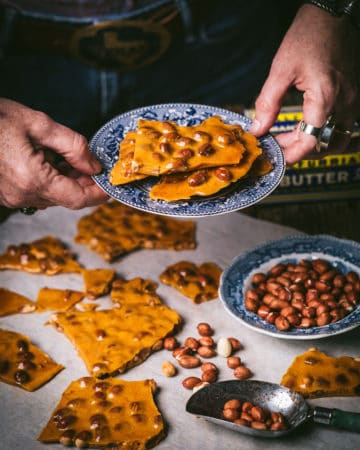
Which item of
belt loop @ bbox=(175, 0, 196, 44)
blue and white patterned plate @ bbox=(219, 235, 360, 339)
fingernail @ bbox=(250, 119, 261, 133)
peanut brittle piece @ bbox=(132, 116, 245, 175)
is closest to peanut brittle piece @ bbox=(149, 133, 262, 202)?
peanut brittle piece @ bbox=(132, 116, 245, 175)

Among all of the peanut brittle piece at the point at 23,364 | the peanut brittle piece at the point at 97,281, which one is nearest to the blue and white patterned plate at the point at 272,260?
the peanut brittle piece at the point at 97,281

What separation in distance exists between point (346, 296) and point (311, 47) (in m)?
0.60

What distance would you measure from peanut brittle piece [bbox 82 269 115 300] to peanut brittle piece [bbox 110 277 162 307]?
23 millimetres

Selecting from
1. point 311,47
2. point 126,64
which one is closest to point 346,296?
point 311,47

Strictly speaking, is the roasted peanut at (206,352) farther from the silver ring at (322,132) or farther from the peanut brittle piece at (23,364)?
the silver ring at (322,132)

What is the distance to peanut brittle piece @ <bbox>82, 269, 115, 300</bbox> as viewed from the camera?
1716 millimetres

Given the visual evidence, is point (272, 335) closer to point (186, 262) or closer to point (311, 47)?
point (186, 262)

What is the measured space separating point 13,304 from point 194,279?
0.47m

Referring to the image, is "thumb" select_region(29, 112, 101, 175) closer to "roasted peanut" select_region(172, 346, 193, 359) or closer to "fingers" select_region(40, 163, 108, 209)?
"fingers" select_region(40, 163, 108, 209)

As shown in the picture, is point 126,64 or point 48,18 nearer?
point 48,18

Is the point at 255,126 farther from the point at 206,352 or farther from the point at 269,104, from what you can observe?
the point at 206,352

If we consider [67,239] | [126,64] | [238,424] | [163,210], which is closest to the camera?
[238,424]

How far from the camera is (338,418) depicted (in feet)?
4.19

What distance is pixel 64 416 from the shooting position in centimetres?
138
